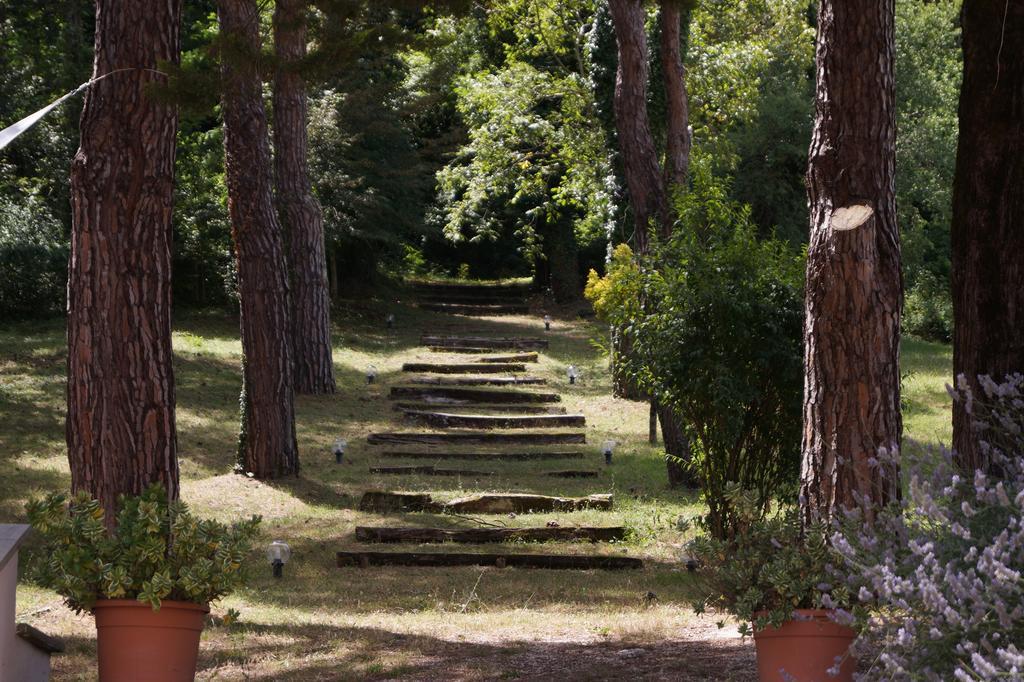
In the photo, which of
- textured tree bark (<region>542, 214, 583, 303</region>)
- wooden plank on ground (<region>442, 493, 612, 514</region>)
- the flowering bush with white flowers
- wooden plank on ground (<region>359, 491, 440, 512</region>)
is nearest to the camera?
the flowering bush with white flowers

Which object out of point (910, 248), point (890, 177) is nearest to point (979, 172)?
point (890, 177)

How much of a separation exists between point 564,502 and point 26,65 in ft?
43.0

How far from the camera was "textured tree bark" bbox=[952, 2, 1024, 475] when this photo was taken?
6043mm

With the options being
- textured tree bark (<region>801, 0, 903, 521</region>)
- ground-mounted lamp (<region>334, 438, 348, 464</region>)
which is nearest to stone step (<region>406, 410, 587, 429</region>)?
ground-mounted lamp (<region>334, 438, 348, 464</region>)

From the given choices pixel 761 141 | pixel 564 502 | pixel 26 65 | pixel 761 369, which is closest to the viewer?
pixel 761 369

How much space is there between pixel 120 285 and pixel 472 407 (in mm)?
11327

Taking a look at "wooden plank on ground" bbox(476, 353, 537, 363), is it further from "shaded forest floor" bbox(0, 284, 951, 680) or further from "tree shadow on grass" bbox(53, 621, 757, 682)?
"tree shadow on grass" bbox(53, 621, 757, 682)

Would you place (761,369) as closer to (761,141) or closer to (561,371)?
(561,371)

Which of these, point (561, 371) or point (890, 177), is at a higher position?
point (890, 177)

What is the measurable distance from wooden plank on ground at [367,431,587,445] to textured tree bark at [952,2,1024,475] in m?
9.66

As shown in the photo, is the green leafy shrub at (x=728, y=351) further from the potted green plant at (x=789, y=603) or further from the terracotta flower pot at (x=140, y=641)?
the terracotta flower pot at (x=140, y=641)

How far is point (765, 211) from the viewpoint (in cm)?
2350

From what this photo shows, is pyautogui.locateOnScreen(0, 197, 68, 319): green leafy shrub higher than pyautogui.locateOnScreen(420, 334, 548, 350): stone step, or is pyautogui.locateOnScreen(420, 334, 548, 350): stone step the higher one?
pyautogui.locateOnScreen(0, 197, 68, 319): green leafy shrub

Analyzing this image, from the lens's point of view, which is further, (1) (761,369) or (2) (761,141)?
(2) (761,141)
